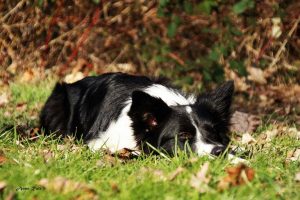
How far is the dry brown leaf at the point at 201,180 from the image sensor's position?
3.42 meters

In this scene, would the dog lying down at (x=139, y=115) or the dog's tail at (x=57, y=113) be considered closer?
the dog lying down at (x=139, y=115)

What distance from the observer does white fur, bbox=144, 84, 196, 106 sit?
5464 millimetres

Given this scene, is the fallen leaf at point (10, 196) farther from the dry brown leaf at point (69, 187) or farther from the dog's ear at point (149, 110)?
the dog's ear at point (149, 110)

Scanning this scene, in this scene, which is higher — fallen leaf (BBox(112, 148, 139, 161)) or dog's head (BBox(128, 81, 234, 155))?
dog's head (BBox(128, 81, 234, 155))

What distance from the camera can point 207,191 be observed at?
3393 millimetres

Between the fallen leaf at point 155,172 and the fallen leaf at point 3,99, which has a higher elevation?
the fallen leaf at point 155,172

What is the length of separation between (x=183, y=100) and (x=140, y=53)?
210 inches

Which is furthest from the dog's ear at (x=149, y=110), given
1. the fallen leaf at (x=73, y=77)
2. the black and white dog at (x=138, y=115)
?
the fallen leaf at (x=73, y=77)

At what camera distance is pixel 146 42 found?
426 inches

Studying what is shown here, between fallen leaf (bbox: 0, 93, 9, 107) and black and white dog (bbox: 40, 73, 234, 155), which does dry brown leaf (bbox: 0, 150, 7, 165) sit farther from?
fallen leaf (bbox: 0, 93, 9, 107)

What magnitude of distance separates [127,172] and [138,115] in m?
1.03

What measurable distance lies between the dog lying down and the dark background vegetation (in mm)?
3213

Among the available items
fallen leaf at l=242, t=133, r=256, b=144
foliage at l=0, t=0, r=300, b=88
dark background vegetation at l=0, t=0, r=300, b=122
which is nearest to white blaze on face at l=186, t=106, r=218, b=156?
fallen leaf at l=242, t=133, r=256, b=144

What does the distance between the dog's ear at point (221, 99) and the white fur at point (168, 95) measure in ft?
0.95
